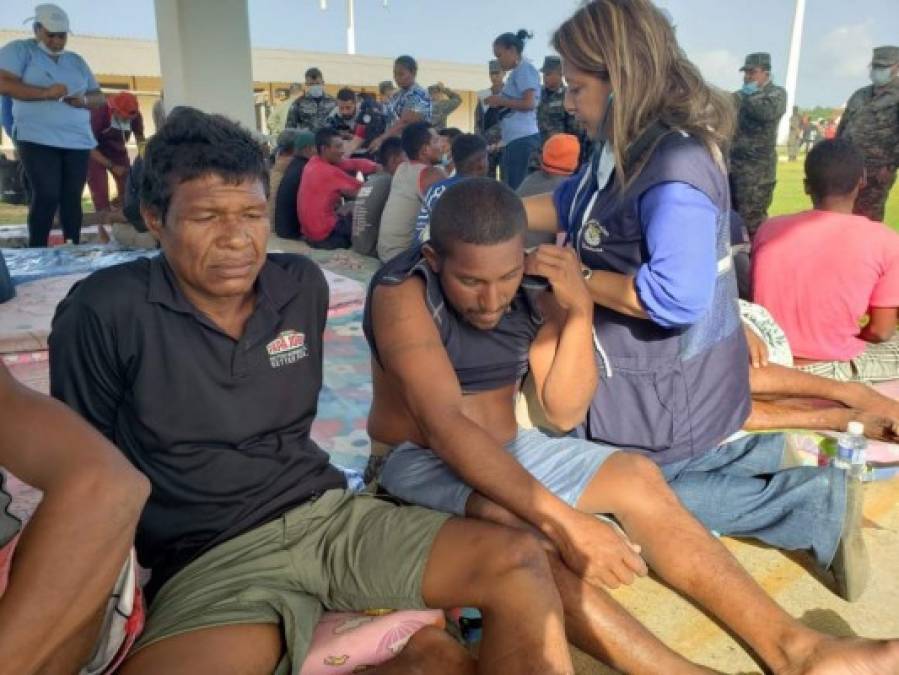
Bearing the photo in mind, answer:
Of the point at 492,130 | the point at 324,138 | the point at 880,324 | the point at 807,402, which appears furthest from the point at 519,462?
the point at 492,130

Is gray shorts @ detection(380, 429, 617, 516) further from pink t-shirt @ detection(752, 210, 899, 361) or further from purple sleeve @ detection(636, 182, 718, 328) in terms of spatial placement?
pink t-shirt @ detection(752, 210, 899, 361)

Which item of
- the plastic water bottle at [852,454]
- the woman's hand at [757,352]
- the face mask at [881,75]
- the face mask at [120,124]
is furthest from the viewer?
the face mask at [120,124]

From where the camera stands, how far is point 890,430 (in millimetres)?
3105

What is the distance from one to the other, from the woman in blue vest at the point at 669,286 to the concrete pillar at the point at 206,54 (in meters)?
5.23

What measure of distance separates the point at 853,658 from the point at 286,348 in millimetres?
1568

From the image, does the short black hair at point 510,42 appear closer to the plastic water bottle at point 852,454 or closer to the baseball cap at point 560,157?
the baseball cap at point 560,157

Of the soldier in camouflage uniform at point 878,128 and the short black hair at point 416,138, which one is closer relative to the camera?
the short black hair at point 416,138

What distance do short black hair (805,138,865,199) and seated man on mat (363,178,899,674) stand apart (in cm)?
185

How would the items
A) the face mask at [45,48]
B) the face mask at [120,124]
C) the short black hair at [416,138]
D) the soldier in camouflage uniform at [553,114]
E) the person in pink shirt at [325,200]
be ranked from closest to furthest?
the face mask at [45,48] < the short black hair at [416,138] < the person in pink shirt at [325,200] < the soldier in camouflage uniform at [553,114] < the face mask at [120,124]

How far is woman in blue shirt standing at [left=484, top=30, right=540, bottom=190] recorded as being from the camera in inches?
335

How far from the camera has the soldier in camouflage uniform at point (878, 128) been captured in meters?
6.99

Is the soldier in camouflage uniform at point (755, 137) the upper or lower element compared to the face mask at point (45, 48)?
lower

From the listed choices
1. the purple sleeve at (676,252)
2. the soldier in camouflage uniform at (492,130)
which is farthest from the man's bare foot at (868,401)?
the soldier in camouflage uniform at (492,130)

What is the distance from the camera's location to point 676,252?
7.34 feet
